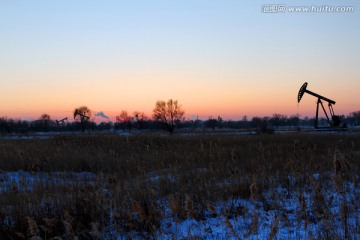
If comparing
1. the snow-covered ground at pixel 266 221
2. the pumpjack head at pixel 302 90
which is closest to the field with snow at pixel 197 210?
the snow-covered ground at pixel 266 221

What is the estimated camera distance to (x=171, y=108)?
80.4 meters

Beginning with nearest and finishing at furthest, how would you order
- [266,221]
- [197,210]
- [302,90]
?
1. [266,221]
2. [197,210]
3. [302,90]

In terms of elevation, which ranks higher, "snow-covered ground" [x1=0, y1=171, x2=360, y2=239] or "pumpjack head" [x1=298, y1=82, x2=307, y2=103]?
"pumpjack head" [x1=298, y1=82, x2=307, y2=103]

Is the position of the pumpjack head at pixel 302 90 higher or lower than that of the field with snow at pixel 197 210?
higher

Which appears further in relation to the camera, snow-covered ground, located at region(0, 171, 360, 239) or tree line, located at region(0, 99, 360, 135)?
tree line, located at region(0, 99, 360, 135)

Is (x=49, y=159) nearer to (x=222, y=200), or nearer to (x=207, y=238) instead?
(x=222, y=200)

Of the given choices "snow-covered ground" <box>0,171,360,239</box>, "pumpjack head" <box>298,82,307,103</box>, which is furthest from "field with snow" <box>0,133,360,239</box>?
"pumpjack head" <box>298,82,307,103</box>

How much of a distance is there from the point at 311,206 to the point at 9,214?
4.84 meters

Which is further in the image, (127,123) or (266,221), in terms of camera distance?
(127,123)

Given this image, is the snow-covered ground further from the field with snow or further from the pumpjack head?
the pumpjack head

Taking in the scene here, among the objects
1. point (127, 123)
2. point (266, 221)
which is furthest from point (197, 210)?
point (127, 123)

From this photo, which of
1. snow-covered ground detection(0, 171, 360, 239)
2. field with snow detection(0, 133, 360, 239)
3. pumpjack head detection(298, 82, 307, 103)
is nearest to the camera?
snow-covered ground detection(0, 171, 360, 239)

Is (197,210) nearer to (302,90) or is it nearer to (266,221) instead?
(266,221)

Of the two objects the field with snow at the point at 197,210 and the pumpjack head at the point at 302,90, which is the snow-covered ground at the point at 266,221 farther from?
the pumpjack head at the point at 302,90
